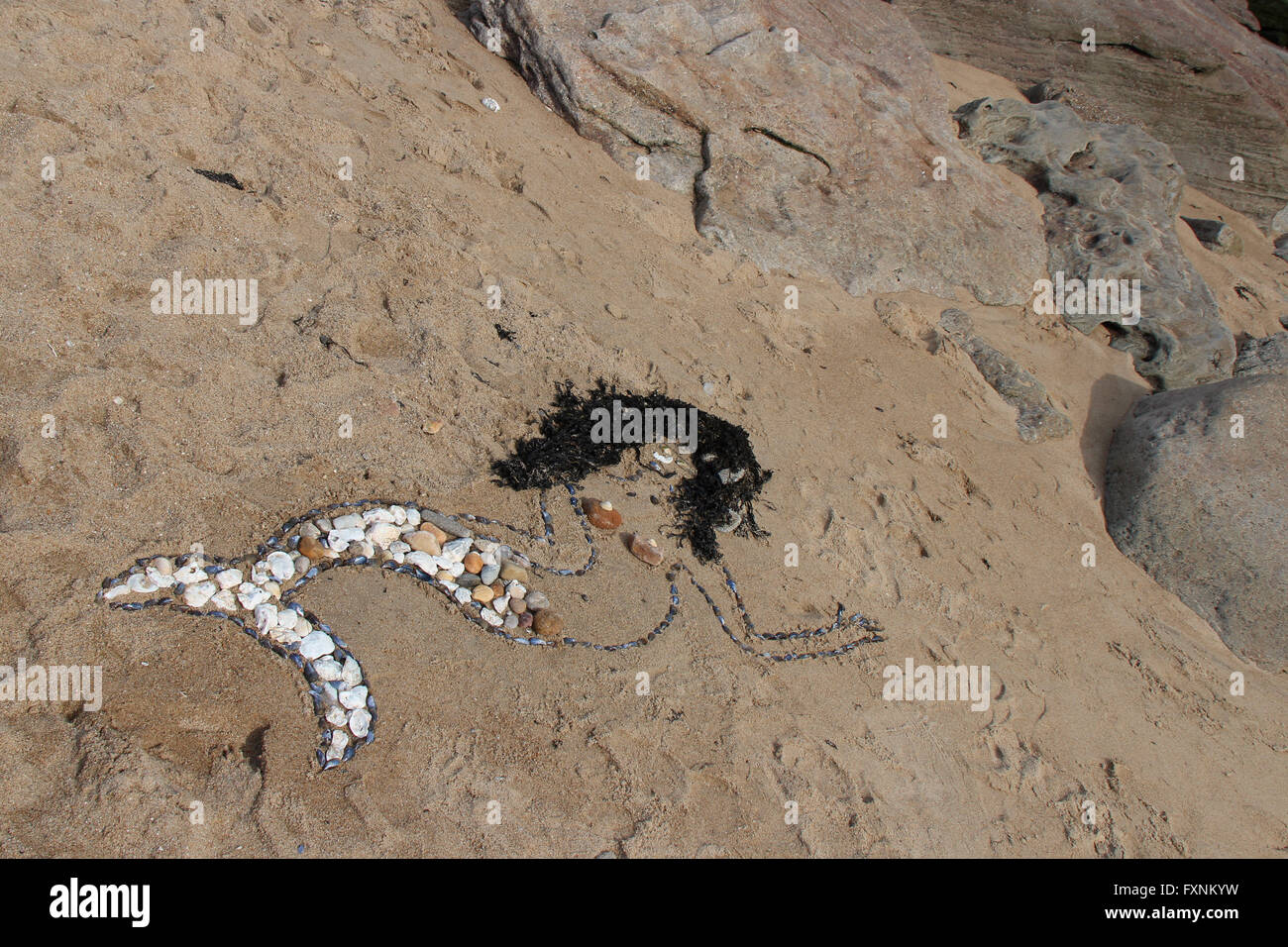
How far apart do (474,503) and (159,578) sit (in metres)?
1.12

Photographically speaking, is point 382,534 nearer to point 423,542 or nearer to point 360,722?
point 423,542

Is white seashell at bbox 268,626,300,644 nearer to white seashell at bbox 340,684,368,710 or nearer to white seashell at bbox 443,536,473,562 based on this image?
white seashell at bbox 340,684,368,710

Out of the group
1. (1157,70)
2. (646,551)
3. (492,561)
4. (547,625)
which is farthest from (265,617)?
(1157,70)

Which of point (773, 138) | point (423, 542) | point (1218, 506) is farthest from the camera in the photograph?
point (773, 138)

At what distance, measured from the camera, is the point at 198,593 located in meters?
2.54

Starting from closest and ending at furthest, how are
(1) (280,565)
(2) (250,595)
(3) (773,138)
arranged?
(2) (250,595)
(1) (280,565)
(3) (773,138)

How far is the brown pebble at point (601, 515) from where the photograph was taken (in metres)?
3.37

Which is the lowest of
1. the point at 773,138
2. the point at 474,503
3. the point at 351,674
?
the point at 351,674

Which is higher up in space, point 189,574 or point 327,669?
point 189,574

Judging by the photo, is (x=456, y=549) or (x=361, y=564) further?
(x=456, y=549)

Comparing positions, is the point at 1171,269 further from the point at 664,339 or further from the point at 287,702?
the point at 287,702

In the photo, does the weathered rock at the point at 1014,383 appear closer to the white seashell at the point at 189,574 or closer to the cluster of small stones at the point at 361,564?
the cluster of small stones at the point at 361,564

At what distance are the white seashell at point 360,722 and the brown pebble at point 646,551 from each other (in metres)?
1.26

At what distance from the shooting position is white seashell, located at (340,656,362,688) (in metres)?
2.53
